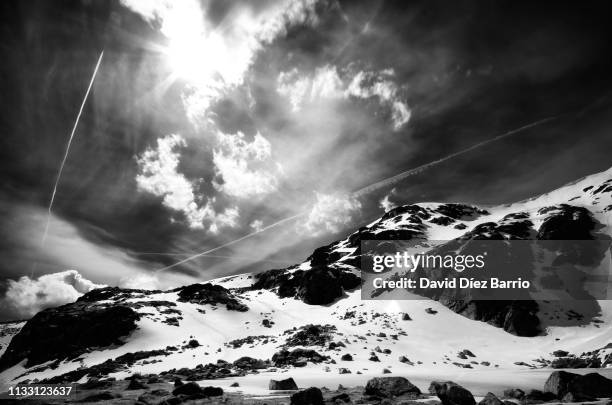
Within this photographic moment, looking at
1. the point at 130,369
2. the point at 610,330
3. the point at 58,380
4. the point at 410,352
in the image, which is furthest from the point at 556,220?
the point at 58,380

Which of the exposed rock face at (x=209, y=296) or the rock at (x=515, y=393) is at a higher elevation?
the exposed rock face at (x=209, y=296)

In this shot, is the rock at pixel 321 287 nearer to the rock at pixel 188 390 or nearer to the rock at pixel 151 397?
the rock at pixel 151 397

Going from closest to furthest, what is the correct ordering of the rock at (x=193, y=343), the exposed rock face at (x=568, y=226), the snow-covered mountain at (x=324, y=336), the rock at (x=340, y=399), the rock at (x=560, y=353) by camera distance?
the rock at (x=340, y=399)
the snow-covered mountain at (x=324, y=336)
the rock at (x=560, y=353)
the rock at (x=193, y=343)
the exposed rock face at (x=568, y=226)

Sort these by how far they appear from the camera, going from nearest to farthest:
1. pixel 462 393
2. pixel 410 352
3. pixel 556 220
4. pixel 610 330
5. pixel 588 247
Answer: pixel 462 393 < pixel 410 352 < pixel 610 330 < pixel 588 247 < pixel 556 220

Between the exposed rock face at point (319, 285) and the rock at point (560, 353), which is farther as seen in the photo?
the exposed rock face at point (319, 285)

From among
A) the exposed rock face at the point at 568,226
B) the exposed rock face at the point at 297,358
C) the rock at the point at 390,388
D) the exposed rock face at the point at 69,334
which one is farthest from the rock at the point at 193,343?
the exposed rock face at the point at 568,226

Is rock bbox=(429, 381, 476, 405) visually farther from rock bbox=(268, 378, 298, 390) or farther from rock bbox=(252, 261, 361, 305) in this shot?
rock bbox=(252, 261, 361, 305)

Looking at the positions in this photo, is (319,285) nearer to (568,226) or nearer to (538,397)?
(568,226)

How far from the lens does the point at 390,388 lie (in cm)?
1717

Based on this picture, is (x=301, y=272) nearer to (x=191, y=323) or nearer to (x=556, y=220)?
(x=191, y=323)

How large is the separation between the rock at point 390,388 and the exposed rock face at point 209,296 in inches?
2544

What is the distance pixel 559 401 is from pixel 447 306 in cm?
5814

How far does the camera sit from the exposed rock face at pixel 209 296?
77.9 meters

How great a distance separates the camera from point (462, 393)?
13.9 metres
